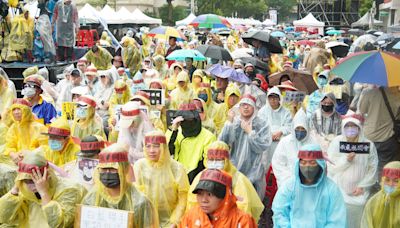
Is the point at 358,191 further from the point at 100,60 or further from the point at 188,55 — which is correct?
the point at 100,60

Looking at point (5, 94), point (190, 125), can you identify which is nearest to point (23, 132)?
point (190, 125)

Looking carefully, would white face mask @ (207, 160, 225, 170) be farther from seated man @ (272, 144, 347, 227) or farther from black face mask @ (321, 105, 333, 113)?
black face mask @ (321, 105, 333, 113)

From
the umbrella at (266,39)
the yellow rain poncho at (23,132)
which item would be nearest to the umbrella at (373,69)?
the yellow rain poncho at (23,132)

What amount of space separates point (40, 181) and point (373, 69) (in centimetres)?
395

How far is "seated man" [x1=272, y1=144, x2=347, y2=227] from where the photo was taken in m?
5.61

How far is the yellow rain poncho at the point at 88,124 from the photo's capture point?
28.2 feet

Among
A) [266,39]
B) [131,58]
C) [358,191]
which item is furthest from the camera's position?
[131,58]

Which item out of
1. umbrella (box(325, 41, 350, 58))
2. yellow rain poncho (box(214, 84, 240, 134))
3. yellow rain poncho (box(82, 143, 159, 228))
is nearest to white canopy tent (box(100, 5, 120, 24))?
umbrella (box(325, 41, 350, 58))

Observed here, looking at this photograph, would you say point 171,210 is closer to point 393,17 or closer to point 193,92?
point 193,92

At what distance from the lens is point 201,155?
7645 millimetres

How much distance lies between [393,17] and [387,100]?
20704 millimetres

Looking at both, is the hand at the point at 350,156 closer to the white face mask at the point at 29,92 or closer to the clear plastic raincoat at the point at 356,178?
the clear plastic raincoat at the point at 356,178

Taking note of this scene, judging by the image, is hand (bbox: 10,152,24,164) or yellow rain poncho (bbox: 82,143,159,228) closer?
yellow rain poncho (bbox: 82,143,159,228)

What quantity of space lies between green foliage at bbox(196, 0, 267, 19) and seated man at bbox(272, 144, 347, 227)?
61284 millimetres
